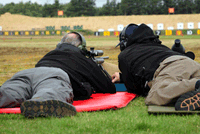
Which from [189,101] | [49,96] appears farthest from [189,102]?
[49,96]

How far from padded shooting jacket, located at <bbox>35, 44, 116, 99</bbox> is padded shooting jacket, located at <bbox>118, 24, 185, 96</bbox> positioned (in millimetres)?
305

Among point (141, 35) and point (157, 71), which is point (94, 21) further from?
point (157, 71)

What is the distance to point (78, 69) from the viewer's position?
3.54m

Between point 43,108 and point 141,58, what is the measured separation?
1.56 metres

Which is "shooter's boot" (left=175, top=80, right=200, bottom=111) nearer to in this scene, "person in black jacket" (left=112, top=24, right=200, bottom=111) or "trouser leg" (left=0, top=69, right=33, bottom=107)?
"person in black jacket" (left=112, top=24, right=200, bottom=111)

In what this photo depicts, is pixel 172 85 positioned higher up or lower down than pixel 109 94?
higher up

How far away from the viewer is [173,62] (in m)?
3.18

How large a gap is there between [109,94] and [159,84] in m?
1.09

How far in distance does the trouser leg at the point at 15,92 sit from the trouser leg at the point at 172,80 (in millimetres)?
1181

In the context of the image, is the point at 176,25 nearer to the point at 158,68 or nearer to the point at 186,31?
the point at 186,31

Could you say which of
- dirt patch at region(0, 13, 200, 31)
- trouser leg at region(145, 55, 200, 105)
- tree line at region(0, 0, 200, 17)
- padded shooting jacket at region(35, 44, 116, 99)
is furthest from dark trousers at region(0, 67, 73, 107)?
tree line at region(0, 0, 200, 17)

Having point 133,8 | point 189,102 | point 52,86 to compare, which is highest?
point 133,8

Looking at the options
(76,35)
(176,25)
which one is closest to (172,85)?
(76,35)

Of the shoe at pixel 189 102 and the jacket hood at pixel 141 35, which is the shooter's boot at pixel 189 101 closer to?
the shoe at pixel 189 102
